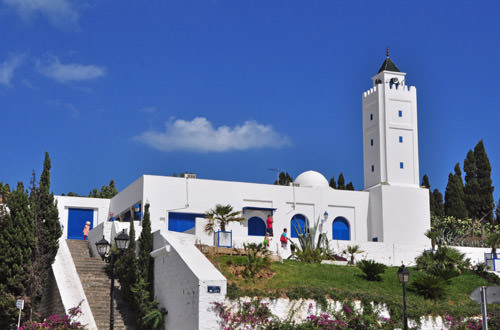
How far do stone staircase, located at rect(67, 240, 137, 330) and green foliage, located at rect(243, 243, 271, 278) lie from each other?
3579 mm

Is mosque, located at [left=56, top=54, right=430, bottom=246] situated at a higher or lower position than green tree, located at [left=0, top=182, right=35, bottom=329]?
higher

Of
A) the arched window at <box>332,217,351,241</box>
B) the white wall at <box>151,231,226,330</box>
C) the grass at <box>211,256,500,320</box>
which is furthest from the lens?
the arched window at <box>332,217,351,241</box>

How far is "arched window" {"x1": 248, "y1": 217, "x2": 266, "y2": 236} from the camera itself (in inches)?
1329

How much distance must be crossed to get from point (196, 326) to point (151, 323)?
242 centimetres

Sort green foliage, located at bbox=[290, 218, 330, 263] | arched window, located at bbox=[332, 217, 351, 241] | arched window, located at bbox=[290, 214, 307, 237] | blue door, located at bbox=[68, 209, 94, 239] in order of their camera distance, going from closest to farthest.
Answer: green foliage, located at bbox=[290, 218, 330, 263]
arched window, located at bbox=[290, 214, 307, 237]
arched window, located at bbox=[332, 217, 351, 241]
blue door, located at bbox=[68, 209, 94, 239]

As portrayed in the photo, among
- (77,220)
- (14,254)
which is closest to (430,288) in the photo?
(14,254)

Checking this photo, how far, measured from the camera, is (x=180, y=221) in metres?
32.3

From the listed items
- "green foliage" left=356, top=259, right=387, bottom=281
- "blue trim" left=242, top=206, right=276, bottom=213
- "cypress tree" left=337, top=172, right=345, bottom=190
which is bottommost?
"green foliage" left=356, top=259, right=387, bottom=281

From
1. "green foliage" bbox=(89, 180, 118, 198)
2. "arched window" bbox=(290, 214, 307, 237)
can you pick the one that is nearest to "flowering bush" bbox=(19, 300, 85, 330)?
"arched window" bbox=(290, 214, 307, 237)

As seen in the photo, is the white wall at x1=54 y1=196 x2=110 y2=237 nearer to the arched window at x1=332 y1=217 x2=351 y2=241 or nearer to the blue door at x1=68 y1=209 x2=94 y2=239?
the blue door at x1=68 y1=209 x2=94 y2=239

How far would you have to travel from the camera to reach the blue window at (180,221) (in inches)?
1264

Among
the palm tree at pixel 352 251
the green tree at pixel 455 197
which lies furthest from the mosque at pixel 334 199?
the green tree at pixel 455 197

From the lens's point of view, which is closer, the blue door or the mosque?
the mosque

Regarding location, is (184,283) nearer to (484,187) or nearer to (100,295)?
(100,295)
